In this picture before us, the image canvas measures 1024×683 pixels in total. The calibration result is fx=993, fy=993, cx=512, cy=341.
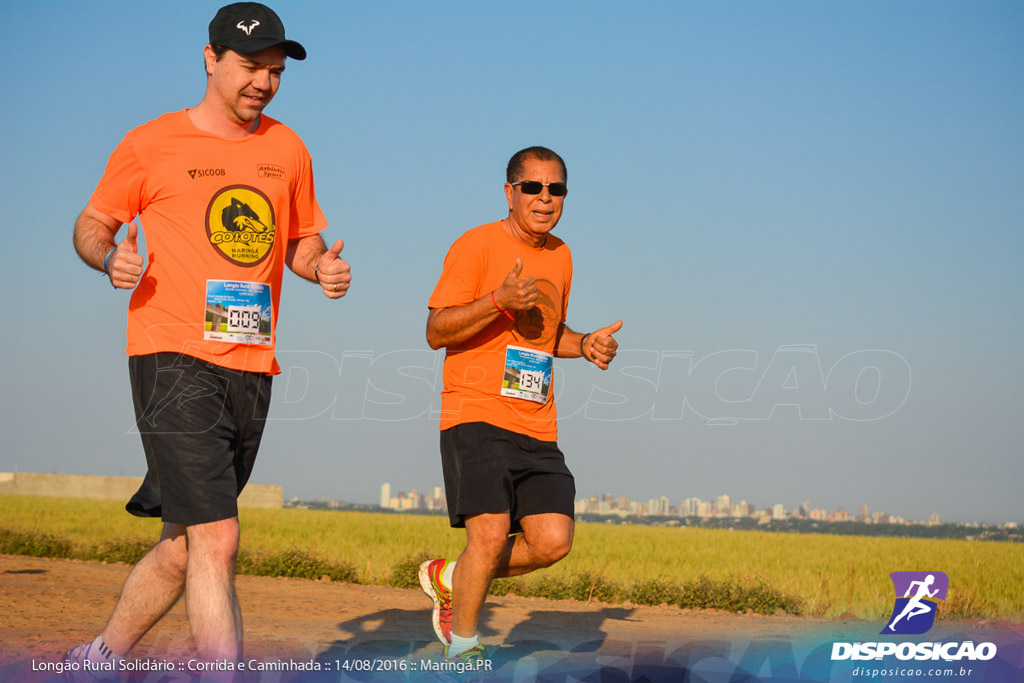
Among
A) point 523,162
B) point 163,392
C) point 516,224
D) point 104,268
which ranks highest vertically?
point 523,162

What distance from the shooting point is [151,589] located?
12.3ft

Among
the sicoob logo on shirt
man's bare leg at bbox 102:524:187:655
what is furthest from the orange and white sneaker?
the sicoob logo on shirt

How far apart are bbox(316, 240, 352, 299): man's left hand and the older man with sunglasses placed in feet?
2.91

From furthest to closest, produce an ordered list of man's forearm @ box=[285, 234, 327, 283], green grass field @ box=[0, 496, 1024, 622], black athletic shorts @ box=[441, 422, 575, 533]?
green grass field @ box=[0, 496, 1024, 622]
black athletic shorts @ box=[441, 422, 575, 533]
man's forearm @ box=[285, 234, 327, 283]

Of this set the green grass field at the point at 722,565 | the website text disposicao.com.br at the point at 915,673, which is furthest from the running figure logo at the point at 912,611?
the website text disposicao.com.br at the point at 915,673

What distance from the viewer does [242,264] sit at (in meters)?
3.65

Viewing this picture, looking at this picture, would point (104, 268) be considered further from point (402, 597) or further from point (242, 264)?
point (402, 597)

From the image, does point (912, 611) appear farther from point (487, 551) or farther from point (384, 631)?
point (487, 551)

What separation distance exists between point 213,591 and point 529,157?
9.05 ft

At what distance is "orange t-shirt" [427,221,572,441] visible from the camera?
4.80 meters

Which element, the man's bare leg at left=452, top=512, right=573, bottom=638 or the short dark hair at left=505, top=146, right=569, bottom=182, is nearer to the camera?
the man's bare leg at left=452, top=512, right=573, bottom=638

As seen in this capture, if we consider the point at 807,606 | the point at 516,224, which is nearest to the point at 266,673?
the point at 516,224

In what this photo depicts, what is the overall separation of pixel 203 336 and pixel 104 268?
440 millimetres

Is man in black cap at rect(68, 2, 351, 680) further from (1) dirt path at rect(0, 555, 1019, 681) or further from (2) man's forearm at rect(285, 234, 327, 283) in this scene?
(1) dirt path at rect(0, 555, 1019, 681)
